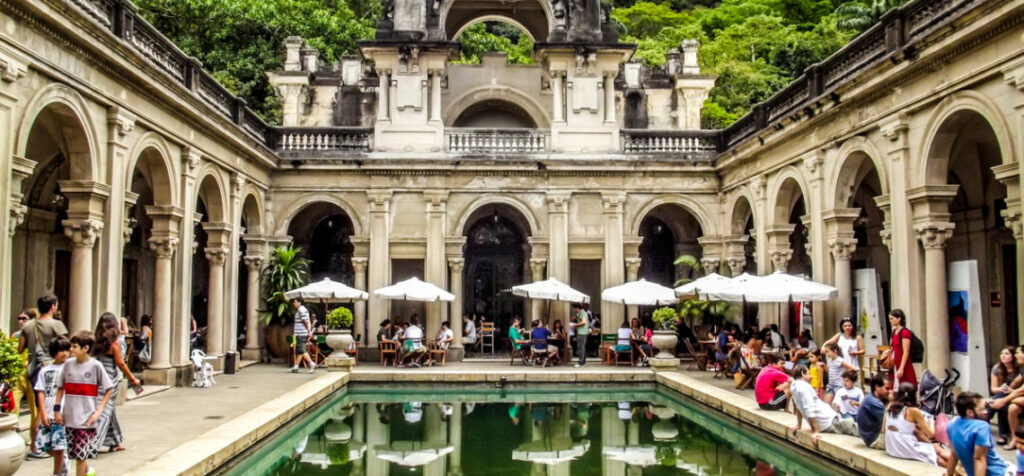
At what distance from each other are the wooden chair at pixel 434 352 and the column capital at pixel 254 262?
4.77m

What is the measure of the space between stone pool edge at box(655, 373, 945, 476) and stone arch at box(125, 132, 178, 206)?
391 inches

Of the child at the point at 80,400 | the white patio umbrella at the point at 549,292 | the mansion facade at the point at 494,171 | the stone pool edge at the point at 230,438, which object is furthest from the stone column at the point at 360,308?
the child at the point at 80,400

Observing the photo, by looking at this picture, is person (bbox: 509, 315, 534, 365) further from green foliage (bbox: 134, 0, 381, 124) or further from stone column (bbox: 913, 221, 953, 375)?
green foliage (bbox: 134, 0, 381, 124)

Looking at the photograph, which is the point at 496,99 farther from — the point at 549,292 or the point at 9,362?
the point at 9,362

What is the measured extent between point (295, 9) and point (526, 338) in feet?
75.3

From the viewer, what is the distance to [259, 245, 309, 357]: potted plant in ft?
70.3

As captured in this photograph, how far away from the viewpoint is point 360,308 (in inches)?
892

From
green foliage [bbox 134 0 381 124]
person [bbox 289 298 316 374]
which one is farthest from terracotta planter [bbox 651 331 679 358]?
green foliage [bbox 134 0 381 124]

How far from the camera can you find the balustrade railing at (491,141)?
22906mm

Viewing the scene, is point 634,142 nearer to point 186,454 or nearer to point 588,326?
point 588,326

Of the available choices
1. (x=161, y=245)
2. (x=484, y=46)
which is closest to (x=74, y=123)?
(x=161, y=245)

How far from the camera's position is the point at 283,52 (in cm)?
3900

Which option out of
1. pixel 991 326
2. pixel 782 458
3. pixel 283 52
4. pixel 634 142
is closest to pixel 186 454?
pixel 782 458

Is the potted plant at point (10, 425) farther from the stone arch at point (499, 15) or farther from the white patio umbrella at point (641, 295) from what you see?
the stone arch at point (499, 15)
